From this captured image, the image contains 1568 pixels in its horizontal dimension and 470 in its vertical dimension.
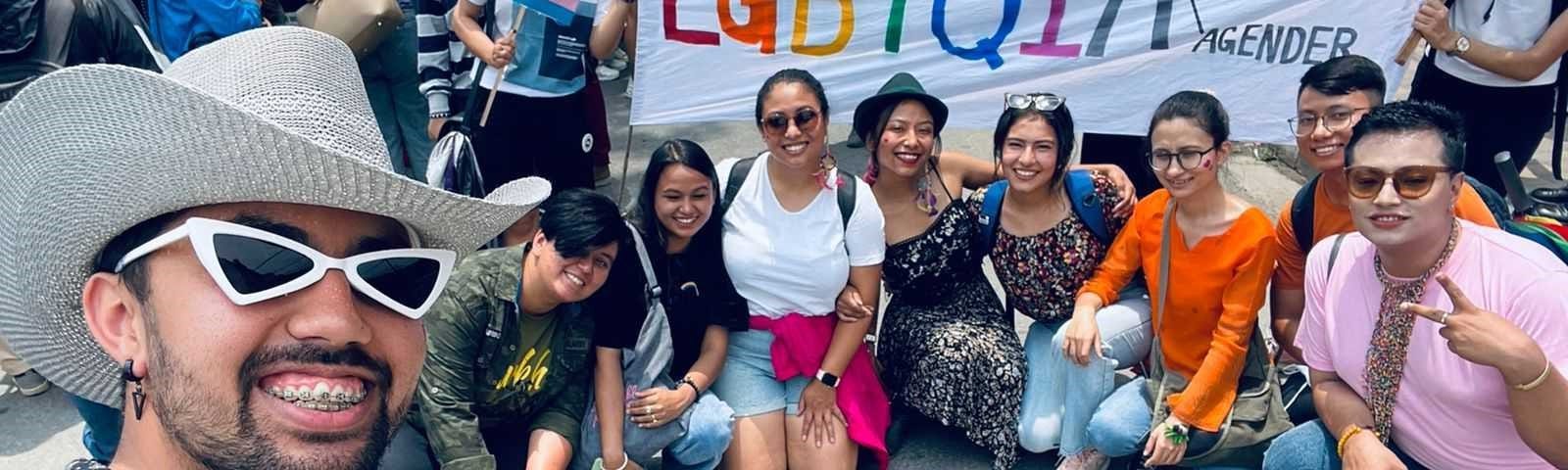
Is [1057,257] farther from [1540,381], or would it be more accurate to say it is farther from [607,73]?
[607,73]

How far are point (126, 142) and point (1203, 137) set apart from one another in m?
2.67

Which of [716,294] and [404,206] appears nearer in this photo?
[404,206]

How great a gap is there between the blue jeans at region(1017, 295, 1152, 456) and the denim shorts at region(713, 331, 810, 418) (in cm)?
70

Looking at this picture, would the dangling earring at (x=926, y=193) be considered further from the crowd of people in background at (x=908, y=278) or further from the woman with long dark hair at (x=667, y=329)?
the woman with long dark hair at (x=667, y=329)

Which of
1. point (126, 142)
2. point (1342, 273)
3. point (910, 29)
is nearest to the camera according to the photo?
point (126, 142)

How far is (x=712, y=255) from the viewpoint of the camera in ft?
12.0

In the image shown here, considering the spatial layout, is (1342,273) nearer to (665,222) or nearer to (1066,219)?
(1066,219)

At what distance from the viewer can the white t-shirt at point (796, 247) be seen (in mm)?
3625

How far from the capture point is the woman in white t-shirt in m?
3.62

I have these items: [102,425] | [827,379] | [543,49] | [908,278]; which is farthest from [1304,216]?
[102,425]

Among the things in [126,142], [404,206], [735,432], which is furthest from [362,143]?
[735,432]

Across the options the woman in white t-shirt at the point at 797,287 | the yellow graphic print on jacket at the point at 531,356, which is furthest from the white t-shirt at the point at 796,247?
the yellow graphic print on jacket at the point at 531,356

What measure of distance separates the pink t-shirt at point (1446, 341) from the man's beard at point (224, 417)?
2416 millimetres

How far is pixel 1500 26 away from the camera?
390 cm
